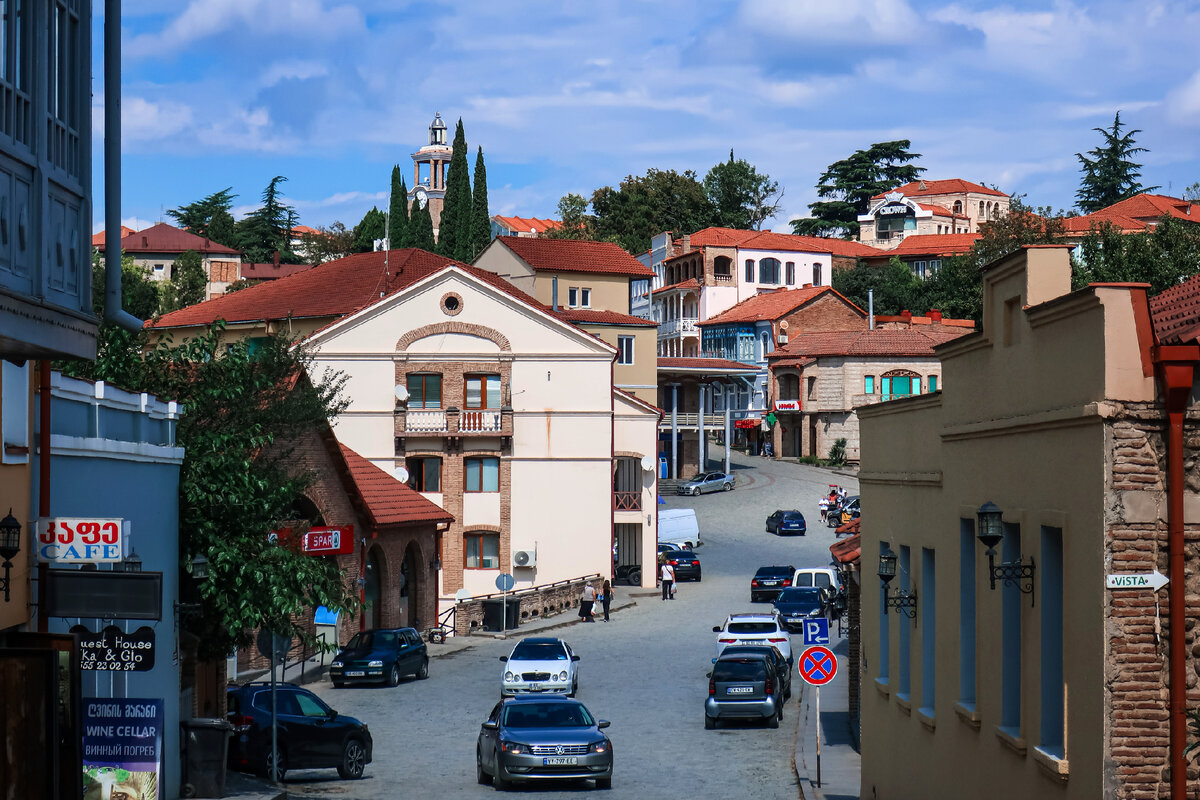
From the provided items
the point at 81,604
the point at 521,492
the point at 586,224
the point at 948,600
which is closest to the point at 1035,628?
the point at 948,600

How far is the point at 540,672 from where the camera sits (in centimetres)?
3466

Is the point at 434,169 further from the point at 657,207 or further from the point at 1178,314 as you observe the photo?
the point at 1178,314

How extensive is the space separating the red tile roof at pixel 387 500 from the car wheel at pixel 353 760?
18.0 meters

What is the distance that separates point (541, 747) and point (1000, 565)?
12.0 m

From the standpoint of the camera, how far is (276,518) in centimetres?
2436

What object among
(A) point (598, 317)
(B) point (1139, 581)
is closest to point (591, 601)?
(A) point (598, 317)

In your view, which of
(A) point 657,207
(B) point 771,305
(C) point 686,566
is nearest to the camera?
(C) point 686,566

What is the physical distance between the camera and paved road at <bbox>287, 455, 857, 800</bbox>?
2498 cm

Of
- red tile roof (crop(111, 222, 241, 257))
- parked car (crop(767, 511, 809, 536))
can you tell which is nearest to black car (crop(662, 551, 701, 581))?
parked car (crop(767, 511, 809, 536))

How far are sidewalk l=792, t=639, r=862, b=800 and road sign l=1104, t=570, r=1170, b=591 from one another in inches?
519

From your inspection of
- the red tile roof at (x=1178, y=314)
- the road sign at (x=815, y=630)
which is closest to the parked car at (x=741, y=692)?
the road sign at (x=815, y=630)

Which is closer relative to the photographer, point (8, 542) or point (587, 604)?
point (8, 542)

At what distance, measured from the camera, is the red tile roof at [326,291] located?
62.3 meters

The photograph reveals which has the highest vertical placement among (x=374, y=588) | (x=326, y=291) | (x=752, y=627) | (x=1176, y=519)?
(x=326, y=291)
